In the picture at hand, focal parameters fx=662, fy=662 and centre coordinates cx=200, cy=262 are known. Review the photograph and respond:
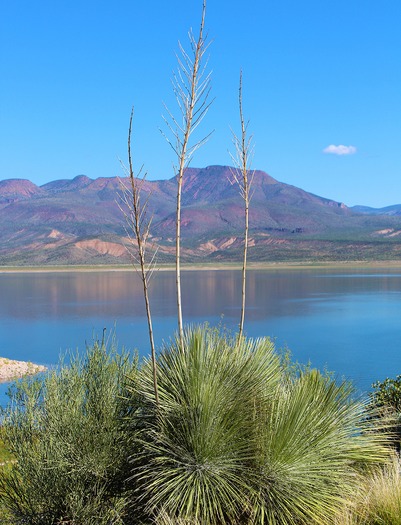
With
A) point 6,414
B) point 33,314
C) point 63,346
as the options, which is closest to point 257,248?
point 33,314

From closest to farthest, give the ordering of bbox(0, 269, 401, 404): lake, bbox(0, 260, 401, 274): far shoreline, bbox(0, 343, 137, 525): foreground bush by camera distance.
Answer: bbox(0, 343, 137, 525): foreground bush
bbox(0, 269, 401, 404): lake
bbox(0, 260, 401, 274): far shoreline

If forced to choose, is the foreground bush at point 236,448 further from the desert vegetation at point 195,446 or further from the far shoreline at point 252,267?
the far shoreline at point 252,267

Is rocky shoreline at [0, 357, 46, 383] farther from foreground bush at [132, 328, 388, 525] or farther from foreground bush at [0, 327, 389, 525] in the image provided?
foreground bush at [132, 328, 388, 525]

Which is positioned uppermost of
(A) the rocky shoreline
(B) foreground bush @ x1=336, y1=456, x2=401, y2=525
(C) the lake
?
(B) foreground bush @ x1=336, y1=456, x2=401, y2=525

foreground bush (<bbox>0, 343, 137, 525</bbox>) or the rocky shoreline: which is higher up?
foreground bush (<bbox>0, 343, 137, 525</bbox>)

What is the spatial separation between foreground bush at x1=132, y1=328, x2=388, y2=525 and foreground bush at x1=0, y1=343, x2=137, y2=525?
0.26 meters

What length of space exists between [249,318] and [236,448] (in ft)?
149

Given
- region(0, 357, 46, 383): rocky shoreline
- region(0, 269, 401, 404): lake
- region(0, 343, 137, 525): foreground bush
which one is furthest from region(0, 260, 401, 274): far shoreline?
region(0, 343, 137, 525): foreground bush

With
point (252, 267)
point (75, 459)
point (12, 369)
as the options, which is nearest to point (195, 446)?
point (75, 459)

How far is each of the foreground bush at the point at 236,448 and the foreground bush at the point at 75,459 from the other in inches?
10.1

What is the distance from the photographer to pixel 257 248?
174 metres

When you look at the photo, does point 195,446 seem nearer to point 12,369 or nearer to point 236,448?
point 236,448

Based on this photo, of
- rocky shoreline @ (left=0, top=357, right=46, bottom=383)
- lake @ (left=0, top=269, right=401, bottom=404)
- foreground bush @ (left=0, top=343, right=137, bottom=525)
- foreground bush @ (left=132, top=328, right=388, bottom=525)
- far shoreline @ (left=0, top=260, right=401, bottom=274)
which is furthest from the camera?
far shoreline @ (left=0, top=260, right=401, bottom=274)

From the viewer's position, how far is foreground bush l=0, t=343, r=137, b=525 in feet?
18.1
